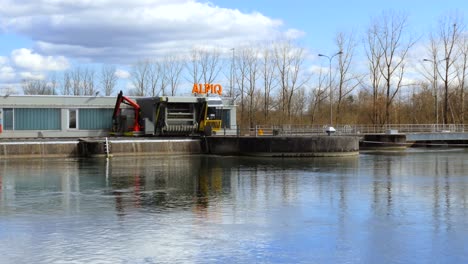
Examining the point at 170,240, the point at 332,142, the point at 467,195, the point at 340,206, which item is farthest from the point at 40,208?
the point at 332,142

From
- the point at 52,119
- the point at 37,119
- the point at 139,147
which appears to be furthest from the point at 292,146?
the point at 37,119

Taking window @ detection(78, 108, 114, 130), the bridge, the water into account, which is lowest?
the water

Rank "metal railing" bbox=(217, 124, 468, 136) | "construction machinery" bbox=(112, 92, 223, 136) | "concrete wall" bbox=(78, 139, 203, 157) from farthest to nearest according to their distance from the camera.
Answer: "metal railing" bbox=(217, 124, 468, 136) → "construction machinery" bbox=(112, 92, 223, 136) → "concrete wall" bbox=(78, 139, 203, 157)

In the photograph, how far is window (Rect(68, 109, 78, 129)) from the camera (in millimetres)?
57584

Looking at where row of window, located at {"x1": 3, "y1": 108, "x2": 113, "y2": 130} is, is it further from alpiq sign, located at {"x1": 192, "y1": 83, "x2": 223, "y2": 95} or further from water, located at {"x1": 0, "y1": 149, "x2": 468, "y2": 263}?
water, located at {"x1": 0, "y1": 149, "x2": 468, "y2": 263}

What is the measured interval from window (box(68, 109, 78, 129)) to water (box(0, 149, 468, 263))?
26.5m

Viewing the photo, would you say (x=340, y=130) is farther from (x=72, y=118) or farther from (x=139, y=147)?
(x=72, y=118)

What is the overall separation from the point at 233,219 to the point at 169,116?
A: 137ft

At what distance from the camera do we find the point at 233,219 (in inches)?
679

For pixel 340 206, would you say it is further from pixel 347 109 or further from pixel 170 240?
pixel 347 109

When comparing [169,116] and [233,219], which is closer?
[233,219]

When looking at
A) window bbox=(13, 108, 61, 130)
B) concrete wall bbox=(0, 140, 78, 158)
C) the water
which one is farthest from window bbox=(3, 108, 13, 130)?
the water

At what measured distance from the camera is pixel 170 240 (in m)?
14.2

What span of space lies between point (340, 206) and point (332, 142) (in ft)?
100
